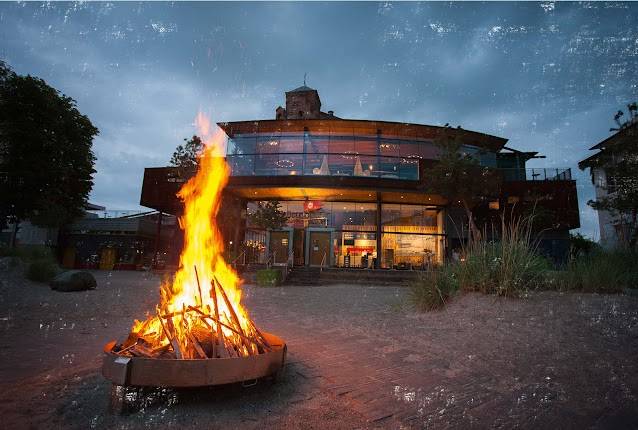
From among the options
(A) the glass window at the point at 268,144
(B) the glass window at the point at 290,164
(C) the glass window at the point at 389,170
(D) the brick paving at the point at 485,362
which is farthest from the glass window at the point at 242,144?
(D) the brick paving at the point at 485,362

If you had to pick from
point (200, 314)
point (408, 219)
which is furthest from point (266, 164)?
point (200, 314)

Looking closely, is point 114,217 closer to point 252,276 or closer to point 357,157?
point 252,276

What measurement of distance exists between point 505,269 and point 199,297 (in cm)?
505

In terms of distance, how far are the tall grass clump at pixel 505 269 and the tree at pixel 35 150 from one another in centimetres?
2171

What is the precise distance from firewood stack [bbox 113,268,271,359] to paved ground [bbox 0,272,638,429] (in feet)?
1.17

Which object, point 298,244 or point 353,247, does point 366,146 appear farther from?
point 298,244

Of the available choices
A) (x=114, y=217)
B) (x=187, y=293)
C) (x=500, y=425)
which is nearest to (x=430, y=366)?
(x=500, y=425)

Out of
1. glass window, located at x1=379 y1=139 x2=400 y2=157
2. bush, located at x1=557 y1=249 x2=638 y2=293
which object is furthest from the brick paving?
glass window, located at x1=379 y1=139 x2=400 y2=157

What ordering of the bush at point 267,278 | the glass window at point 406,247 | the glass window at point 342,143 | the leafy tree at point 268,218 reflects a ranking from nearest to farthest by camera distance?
the bush at point 267,278 < the leafy tree at point 268,218 < the glass window at point 406,247 < the glass window at point 342,143

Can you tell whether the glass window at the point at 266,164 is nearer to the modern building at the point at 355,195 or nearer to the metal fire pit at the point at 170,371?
the modern building at the point at 355,195

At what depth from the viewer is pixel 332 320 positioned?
6605mm

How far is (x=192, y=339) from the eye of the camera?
3023 millimetres

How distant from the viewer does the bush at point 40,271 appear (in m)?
11.4

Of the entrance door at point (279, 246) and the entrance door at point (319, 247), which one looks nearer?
the entrance door at point (319, 247)
